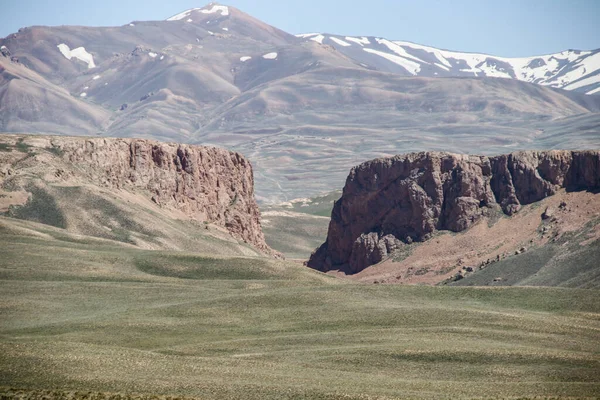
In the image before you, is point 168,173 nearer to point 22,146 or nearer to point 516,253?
point 22,146

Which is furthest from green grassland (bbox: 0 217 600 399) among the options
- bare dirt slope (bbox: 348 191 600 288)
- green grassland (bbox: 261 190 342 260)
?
green grassland (bbox: 261 190 342 260)

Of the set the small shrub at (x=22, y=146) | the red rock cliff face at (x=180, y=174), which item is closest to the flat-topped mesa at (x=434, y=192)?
the red rock cliff face at (x=180, y=174)

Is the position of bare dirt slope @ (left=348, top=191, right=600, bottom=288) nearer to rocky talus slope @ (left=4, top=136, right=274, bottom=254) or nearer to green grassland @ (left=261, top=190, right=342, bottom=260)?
rocky talus slope @ (left=4, top=136, right=274, bottom=254)

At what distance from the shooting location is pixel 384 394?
1575 inches

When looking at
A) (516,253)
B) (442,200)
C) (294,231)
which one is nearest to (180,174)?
(442,200)

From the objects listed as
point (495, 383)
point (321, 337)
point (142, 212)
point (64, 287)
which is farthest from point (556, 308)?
point (142, 212)

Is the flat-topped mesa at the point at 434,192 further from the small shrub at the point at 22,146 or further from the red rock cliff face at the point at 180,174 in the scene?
the small shrub at the point at 22,146

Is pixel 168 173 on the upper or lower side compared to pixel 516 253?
upper

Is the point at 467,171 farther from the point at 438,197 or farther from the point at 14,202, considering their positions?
the point at 14,202

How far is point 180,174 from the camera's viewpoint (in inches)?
4402

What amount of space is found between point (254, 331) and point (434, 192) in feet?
171

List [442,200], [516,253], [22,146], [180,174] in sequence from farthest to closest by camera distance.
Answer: [180,174] → [442,200] → [22,146] → [516,253]

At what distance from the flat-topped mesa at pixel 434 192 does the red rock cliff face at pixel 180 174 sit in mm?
11694

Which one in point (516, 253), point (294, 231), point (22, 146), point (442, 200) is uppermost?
point (22, 146)
